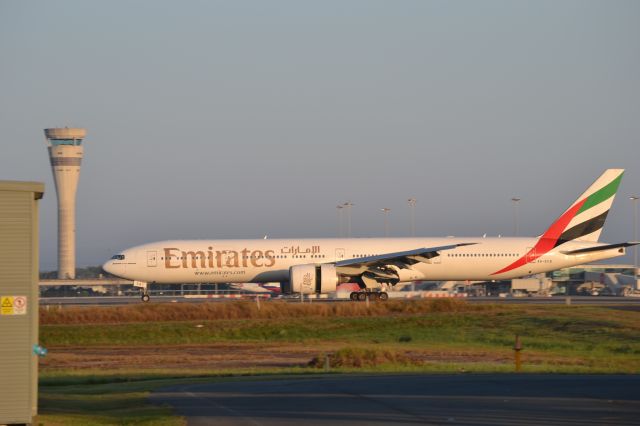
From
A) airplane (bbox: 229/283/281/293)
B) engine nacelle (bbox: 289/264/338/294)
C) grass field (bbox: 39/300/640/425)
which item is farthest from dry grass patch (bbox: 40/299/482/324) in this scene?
airplane (bbox: 229/283/281/293)

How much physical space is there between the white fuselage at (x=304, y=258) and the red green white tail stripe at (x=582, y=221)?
0.27 meters

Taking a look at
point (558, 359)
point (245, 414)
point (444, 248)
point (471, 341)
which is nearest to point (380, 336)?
point (471, 341)

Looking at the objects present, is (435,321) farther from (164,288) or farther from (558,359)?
(164,288)

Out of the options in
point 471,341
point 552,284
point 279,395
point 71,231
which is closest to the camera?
point 279,395

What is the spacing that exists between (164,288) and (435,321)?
49.1m

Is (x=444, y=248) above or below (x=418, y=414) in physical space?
above

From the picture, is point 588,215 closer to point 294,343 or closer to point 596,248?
point 596,248

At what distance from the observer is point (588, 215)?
52781 mm

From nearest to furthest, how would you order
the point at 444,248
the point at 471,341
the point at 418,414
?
the point at 418,414 → the point at 471,341 → the point at 444,248

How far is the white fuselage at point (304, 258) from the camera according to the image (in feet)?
168

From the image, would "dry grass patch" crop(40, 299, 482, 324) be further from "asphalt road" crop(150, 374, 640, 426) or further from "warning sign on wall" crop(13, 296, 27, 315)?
"warning sign on wall" crop(13, 296, 27, 315)

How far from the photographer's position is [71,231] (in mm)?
119125

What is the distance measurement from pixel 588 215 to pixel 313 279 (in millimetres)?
15595

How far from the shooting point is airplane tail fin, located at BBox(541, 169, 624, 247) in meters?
52.6
